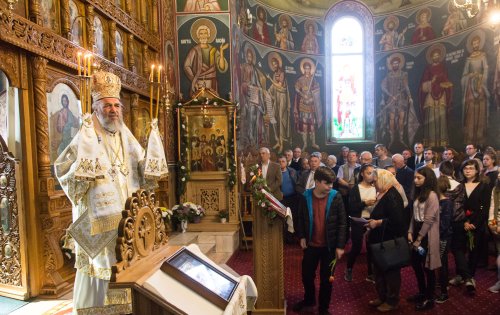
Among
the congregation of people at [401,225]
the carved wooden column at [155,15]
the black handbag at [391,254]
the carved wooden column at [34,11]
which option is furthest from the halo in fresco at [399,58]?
the carved wooden column at [34,11]

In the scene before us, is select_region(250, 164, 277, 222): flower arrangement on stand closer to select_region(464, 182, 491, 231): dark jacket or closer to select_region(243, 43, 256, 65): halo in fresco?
select_region(464, 182, 491, 231): dark jacket

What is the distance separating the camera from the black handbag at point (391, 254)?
421cm

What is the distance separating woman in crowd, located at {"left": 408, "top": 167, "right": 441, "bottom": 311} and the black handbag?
200 mm

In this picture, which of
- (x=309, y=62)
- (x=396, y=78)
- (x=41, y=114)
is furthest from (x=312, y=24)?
(x=41, y=114)

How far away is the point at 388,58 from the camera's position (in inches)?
555

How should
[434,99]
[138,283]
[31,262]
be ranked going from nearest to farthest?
[138,283], [31,262], [434,99]

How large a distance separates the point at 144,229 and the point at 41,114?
3.11 m

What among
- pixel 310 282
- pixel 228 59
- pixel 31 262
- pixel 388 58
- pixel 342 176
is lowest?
pixel 310 282

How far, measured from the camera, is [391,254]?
4230 mm

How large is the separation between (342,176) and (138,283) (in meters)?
6.66

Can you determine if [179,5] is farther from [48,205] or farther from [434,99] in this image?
[434,99]

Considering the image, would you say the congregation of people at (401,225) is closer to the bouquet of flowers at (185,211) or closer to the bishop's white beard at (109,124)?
the bishop's white beard at (109,124)

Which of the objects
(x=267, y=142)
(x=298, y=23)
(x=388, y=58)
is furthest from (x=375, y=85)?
(x=267, y=142)

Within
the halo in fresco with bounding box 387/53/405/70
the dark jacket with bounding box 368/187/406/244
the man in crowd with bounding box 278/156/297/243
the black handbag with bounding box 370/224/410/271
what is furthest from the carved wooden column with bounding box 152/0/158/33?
the halo in fresco with bounding box 387/53/405/70
